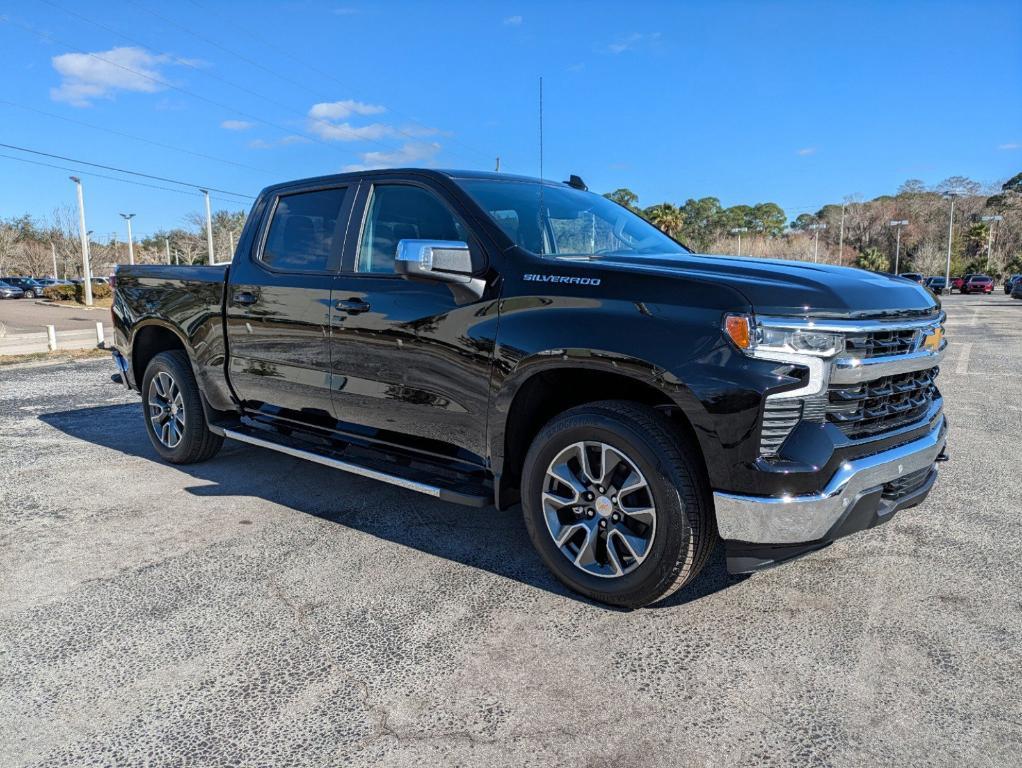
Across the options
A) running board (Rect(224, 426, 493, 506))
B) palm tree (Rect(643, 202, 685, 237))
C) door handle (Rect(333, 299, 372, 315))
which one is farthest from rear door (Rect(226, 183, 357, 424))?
palm tree (Rect(643, 202, 685, 237))

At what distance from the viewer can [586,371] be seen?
3.25 m

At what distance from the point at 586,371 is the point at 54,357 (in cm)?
1244

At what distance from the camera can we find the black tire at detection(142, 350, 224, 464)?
5277 mm

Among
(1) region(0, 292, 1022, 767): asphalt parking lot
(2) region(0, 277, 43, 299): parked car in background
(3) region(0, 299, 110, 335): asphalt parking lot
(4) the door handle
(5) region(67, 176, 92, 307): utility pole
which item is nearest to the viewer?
(1) region(0, 292, 1022, 767): asphalt parking lot

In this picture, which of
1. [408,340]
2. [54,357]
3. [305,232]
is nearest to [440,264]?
[408,340]

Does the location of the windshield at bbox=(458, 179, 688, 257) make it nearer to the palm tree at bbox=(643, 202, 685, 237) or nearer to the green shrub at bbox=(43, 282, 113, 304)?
the green shrub at bbox=(43, 282, 113, 304)

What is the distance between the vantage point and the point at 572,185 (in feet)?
16.0

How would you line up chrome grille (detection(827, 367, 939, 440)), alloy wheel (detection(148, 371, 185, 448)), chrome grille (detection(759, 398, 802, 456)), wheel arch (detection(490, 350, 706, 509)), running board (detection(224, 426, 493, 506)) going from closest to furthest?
1. chrome grille (detection(759, 398, 802, 456))
2. chrome grille (detection(827, 367, 939, 440))
3. wheel arch (detection(490, 350, 706, 509))
4. running board (detection(224, 426, 493, 506))
5. alloy wheel (detection(148, 371, 185, 448))

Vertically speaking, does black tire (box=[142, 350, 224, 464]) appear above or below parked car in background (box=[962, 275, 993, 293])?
below

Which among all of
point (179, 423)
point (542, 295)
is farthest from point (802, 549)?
point (179, 423)

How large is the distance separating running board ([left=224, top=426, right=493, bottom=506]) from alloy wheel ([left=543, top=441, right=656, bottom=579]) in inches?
14.6

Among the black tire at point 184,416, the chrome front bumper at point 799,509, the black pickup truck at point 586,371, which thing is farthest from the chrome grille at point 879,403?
the black tire at point 184,416

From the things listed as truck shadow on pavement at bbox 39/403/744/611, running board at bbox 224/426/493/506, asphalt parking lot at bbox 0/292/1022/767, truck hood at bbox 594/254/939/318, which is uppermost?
truck hood at bbox 594/254/939/318

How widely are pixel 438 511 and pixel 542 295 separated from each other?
5.78ft
